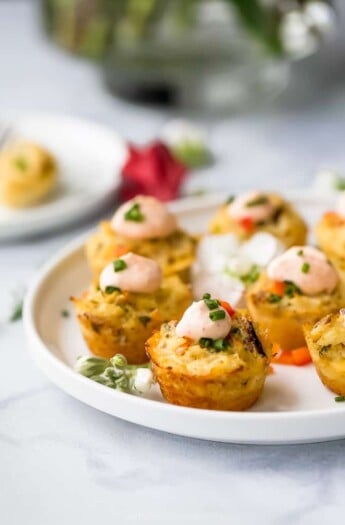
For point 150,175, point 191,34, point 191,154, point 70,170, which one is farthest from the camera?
point 191,34

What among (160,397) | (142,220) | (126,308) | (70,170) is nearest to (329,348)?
(160,397)

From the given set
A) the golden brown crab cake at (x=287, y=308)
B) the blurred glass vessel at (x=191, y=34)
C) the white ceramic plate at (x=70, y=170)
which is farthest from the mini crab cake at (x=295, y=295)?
the blurred glass vessel at (x=191, y=34)

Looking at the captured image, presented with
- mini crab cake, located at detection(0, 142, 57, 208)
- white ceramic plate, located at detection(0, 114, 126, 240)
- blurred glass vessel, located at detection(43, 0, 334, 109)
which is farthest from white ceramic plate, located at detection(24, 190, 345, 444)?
blurred glass vessel, located at detection(43, 0, 334, 109)

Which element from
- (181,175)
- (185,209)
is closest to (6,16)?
(181,175)

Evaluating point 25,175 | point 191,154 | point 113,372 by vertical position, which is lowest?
point 191,154

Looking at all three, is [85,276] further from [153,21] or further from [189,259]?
[153,21]

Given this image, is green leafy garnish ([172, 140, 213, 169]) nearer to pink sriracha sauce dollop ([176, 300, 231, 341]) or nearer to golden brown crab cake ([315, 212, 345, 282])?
golden brown crab cake ([315, 212, 345, 282])

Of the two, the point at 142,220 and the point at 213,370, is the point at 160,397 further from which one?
the point at 142,220

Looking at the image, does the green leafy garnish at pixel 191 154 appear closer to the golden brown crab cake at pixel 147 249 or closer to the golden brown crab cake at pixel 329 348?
the golden brown crab cake at pixel 147 249

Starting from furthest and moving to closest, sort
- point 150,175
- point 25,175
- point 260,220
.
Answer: point 150,175
point 25,175
point 260,220
